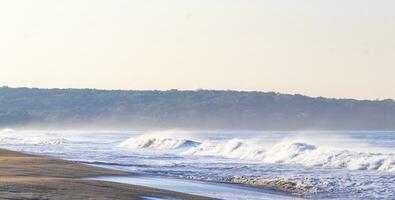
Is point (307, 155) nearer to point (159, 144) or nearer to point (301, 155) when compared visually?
point (301, 155)

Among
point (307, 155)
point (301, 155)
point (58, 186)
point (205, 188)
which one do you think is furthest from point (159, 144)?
point (58, 186)

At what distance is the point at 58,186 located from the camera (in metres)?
28.0

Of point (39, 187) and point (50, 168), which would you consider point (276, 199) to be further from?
point (50, 168)

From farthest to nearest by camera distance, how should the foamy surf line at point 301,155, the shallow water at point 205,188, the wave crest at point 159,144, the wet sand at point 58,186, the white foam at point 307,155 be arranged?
1. the wave crest at point 159,144
2. the foamy surf line at point 301,155
3. the white foam at point 307,155
4. the shallow water at point 205,188
5. the wet sand at point 58,186

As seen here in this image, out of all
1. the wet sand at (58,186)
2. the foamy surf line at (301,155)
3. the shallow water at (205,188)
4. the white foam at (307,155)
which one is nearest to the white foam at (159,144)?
the foamy surf line at (301,155)

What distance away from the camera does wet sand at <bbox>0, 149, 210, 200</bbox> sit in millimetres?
25766

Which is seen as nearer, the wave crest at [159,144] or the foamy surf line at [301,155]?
the foamy surf line at [301,155]

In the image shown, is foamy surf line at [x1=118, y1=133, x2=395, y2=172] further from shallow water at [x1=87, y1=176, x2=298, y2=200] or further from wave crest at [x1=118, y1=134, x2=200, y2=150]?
shallow water at [x1=87, y1=176, x2=298, y2=200]

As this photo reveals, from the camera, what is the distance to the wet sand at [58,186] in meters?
25.8

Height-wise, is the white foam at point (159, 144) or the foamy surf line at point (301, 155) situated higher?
the white foam at point (159, 144)

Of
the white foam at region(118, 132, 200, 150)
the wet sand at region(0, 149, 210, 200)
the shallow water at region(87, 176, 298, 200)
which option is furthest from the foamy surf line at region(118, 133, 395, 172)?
the wet sand at region(0, 149, 210, 200)

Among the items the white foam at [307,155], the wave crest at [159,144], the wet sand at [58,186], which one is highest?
the wave crest at [159,144]

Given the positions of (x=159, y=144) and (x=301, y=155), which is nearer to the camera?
(x=301, y=155)

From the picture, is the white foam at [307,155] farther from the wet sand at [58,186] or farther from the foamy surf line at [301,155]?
the wet sand at [58,186]
